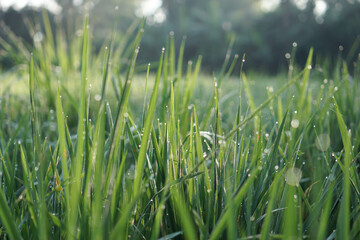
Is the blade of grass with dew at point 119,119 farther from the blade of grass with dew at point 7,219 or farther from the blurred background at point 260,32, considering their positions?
the blurred background at point 260,32

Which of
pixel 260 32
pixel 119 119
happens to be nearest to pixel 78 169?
pixel 119 119

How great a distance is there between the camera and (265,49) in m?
11.0

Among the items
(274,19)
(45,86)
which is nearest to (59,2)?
(274,19)

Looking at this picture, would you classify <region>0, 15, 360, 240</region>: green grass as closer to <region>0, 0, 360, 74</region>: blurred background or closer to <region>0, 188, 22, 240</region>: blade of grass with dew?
<region>0, 188, 22, 240</region>: blade of grass with dew

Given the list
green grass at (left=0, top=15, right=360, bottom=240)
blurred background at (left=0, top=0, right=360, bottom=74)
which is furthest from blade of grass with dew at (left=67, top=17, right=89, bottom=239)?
blurred background at (left=0, top=0, right=360, bottom=74)

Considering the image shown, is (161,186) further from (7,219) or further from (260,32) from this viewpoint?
(260,32)

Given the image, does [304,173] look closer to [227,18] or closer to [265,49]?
[265,49]

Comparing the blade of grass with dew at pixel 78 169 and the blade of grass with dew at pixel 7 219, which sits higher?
the blade of grass with dew at pixel 78 169

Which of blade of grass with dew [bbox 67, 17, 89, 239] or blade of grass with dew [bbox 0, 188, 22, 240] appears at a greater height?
blade of grass with dew [bbox 67, 17, 89, 239]

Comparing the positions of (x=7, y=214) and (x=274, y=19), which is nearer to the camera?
(x=7, y=214)

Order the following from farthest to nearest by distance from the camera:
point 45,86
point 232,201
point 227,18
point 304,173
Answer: point 227,18 < point 45,86 < point 304,173 < point 232,201

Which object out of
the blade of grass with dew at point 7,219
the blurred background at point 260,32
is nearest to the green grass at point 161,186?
the blade of grass with dew at point 7,219

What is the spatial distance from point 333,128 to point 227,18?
12390 mm

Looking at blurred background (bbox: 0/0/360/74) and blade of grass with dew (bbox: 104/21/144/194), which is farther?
blurred background (bbox: 0/0/360/74)
